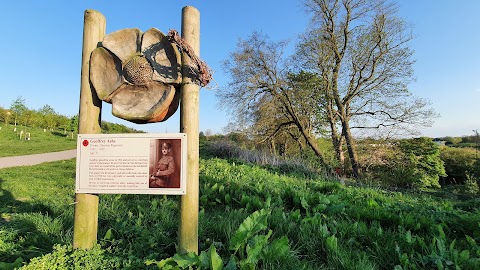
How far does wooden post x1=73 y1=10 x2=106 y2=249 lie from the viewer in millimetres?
2479

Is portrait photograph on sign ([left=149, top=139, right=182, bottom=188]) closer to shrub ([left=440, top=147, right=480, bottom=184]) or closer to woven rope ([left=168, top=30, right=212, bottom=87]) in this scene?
woven rope ([left=168, top=30, right=212, bottom=87])

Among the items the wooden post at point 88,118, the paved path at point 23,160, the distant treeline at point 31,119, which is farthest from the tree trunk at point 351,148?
the distant treeline at point 31,119

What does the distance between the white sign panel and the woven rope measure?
51 centimetres

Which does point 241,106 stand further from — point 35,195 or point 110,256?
point 110,256

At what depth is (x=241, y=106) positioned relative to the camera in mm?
16375

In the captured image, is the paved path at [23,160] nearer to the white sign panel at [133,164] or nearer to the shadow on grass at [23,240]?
the shadow on grass at [23,240]

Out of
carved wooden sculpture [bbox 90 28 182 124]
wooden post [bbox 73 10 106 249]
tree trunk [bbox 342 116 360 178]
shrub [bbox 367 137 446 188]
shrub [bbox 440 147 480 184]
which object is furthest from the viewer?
shrub [bbox 440 147 480 184]

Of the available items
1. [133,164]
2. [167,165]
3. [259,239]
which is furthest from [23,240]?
[259,239]

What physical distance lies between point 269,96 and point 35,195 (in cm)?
1288

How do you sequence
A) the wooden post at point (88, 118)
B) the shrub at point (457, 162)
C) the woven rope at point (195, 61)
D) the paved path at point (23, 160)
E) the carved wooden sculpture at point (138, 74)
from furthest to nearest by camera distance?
the shrub at point (457, 162), the paved path at point (23, 160), the wooden post at point (88, 118), the carved wooden sculpture at point (138, 74), the woven rope at point (195, 61)

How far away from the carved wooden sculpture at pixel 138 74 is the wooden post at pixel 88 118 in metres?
0.10

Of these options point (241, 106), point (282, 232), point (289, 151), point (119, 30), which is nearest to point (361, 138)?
point (289, 151)

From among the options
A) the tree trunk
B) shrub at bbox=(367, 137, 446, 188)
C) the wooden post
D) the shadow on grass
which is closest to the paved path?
the shadow on grass

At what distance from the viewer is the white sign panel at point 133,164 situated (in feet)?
→ 7.40
